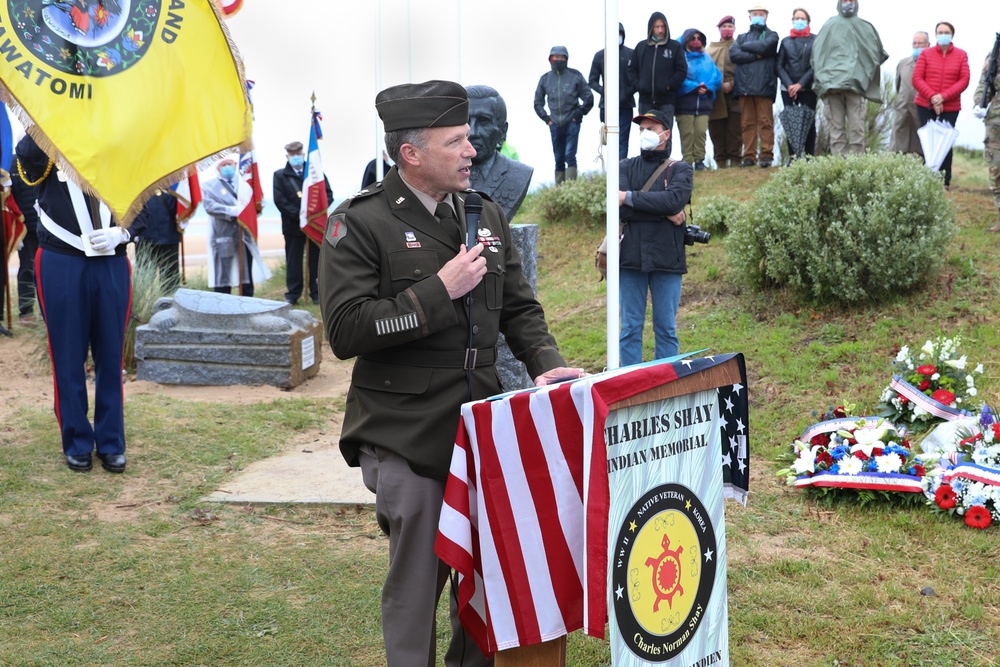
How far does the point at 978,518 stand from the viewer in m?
5.34

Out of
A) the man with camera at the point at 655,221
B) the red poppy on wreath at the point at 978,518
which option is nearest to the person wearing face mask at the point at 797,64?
the man with camera at the point at 655,221

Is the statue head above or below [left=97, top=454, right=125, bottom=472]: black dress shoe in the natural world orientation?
above

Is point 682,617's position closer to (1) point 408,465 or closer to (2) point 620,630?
(2) point 620,630

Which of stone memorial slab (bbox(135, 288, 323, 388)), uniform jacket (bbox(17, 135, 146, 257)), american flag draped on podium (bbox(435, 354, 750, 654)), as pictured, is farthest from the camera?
stone memorial slab (bbox(135, 288, 323, 388))

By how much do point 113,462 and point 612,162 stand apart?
375 cm

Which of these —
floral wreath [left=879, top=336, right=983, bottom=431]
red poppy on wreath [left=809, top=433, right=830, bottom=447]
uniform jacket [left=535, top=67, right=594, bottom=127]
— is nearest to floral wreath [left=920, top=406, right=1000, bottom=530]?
red poppy on wreath [left=809, top=433, right=830, bottom=447]

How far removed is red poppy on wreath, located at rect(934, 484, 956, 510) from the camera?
5449 millimetres

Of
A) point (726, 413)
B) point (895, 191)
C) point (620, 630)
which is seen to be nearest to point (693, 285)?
point (895, 191)

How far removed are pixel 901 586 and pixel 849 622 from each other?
1.74ft

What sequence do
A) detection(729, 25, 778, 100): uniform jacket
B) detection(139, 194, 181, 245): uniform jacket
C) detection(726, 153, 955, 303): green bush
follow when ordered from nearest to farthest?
detection(726, 153, 955, 303): green bush, detection(139, 194, 181, 245): uniform jacket, detection(729, 25, 778, 100): uniform jacket

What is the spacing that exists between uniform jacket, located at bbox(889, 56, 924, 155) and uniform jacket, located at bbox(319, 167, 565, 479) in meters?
11.9

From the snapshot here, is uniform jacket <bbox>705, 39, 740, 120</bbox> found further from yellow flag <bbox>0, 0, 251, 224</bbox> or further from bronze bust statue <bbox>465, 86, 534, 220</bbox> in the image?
yellow flag <bbox>0, 0, 251, 224</bbox>

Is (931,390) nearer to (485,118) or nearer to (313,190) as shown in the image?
(485,118)

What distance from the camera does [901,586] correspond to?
470 centimetres
